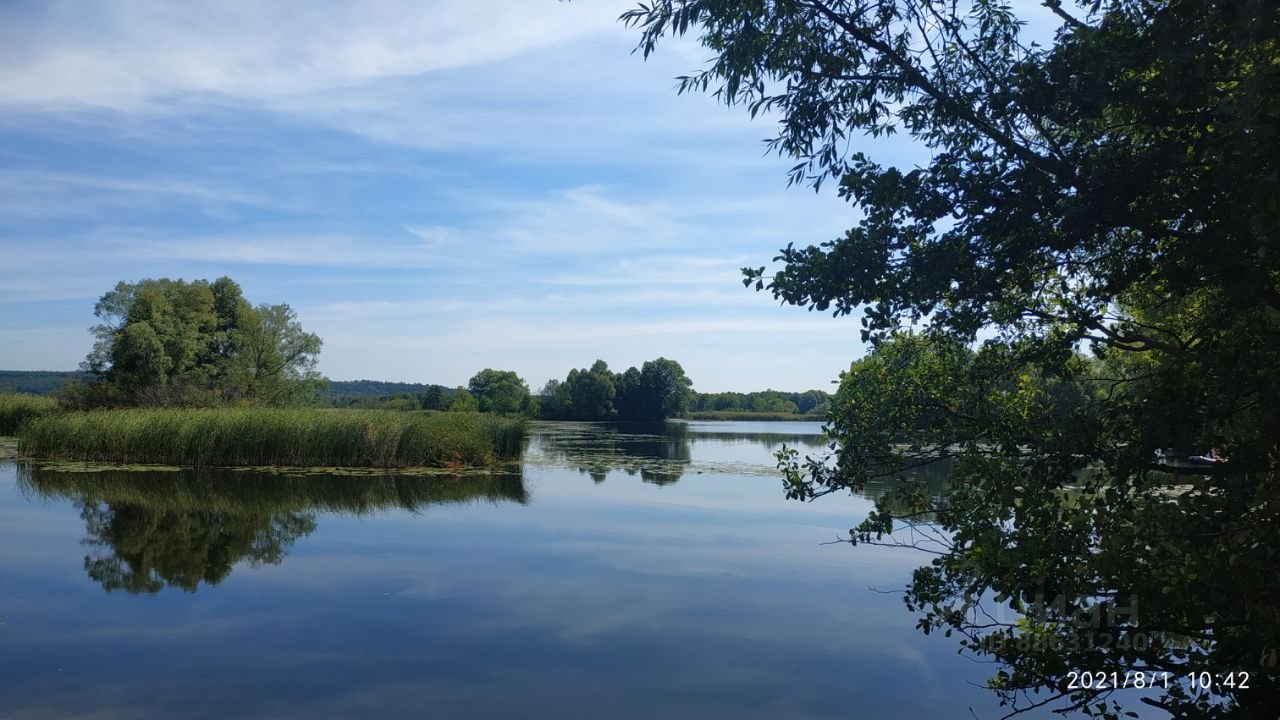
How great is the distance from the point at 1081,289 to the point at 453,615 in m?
5.65

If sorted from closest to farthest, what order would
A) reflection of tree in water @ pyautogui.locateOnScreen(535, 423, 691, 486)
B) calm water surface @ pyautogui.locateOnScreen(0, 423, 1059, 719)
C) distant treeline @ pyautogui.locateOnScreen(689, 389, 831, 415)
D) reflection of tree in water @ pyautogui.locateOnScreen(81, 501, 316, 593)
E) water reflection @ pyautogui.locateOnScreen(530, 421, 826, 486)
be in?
calm water surface @ pyautogui.locateOnScreen(0, 423, 1059, 719) → reflection of tree in water @ pyautogui.locateOnScreen(81, 501, 316, 593) → reflection of tree in water @ pyautogui.locateOnScreen(535, 423, 691, 486) → water reflection @ pyautogui.locateOnScreen(530, 421, 826, 486) → distant treeline @ pyautogui.locateOnScreen(689, 389, 831, 415)

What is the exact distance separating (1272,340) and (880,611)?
16.5ft

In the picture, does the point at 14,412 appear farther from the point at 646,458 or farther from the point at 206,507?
the point at 646,458

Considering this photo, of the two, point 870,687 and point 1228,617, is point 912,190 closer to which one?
point 1228,617

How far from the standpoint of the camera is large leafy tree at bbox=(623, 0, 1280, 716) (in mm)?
3131

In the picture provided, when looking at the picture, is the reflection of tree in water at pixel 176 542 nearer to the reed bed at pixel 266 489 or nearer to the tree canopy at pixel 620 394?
the reed bed at pixel 266 489

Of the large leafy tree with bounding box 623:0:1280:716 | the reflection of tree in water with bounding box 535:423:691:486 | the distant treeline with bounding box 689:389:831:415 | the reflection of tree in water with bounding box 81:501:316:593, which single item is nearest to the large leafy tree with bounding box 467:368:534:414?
the distant treeline with bounding box 689:389:831:415

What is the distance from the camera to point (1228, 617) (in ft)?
10.0

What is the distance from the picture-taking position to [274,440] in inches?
754

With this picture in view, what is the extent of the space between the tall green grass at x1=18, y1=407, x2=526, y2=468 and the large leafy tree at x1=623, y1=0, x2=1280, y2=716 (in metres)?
16.4

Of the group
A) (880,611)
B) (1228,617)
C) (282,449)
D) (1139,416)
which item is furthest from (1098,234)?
(282,449)

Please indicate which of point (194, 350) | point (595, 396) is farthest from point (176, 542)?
point (595, 396)

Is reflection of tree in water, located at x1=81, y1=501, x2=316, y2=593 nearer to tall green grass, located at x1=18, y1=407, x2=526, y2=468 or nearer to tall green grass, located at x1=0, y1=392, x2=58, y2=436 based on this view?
tall green grass, located at x1=18, y1=407, x2=526, y2=468

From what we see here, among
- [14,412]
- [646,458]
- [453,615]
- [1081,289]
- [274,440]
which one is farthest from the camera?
[14,412]
